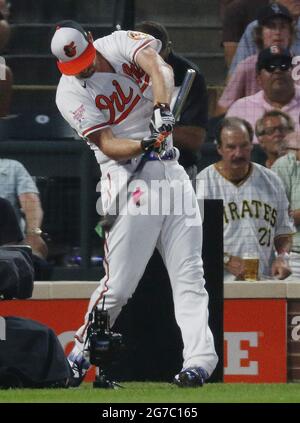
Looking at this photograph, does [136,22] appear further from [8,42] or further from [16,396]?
[16,396]

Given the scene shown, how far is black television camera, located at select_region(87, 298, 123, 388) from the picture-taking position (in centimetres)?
720

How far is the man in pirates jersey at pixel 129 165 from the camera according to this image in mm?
7340

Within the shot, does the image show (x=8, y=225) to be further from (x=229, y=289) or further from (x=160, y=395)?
(x=160, y=395)

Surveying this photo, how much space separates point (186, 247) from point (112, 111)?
0.85 m

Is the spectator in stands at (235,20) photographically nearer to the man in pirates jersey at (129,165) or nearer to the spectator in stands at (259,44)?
the spectator in stands at (259,44)

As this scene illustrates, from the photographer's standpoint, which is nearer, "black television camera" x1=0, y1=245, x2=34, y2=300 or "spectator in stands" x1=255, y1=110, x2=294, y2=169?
"black television camera" x1=0, y1=245, x2=34, y2=300

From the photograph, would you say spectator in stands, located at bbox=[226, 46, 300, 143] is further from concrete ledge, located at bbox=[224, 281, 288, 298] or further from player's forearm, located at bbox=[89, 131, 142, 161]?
player's forearm, located at bbox=[89, 131, 142, 161]

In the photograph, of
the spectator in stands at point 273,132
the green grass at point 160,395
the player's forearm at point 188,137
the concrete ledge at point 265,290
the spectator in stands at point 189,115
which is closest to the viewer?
the green grass at point 160,395

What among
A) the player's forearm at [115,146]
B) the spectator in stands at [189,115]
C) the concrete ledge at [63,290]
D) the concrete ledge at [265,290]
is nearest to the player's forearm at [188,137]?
the spectator in stands at [189,115]

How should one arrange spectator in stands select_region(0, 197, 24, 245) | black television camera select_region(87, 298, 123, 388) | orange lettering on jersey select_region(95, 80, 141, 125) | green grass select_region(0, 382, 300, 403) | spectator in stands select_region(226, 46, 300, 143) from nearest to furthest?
1. green grass select_region(0, 382, 300, 403)
2. black television camera select_region(87, 298, 123, 388)
3. orange lettering on jersey select_region(95, 80, 141, 125)
4. spectator in stands select_region(0, 197, 24, 245)
5. spectator in stands select_region(226, 46, 300, 143)

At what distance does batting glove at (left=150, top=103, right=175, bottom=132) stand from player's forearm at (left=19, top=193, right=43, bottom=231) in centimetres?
254

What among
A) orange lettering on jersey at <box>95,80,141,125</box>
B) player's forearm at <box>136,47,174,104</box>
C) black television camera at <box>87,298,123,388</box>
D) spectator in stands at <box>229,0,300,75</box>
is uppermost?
spectator in stands at <box>229,0,300,75</box>

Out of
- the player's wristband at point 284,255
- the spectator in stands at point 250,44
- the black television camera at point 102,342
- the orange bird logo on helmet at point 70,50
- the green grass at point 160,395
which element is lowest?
the green grass at point 160,395

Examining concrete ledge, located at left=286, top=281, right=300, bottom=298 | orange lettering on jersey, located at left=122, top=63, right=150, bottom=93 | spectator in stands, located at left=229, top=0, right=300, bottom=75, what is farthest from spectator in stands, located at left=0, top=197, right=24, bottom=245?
A: spectator in stands, located at left=229, top=0, right=300, bottom=75
